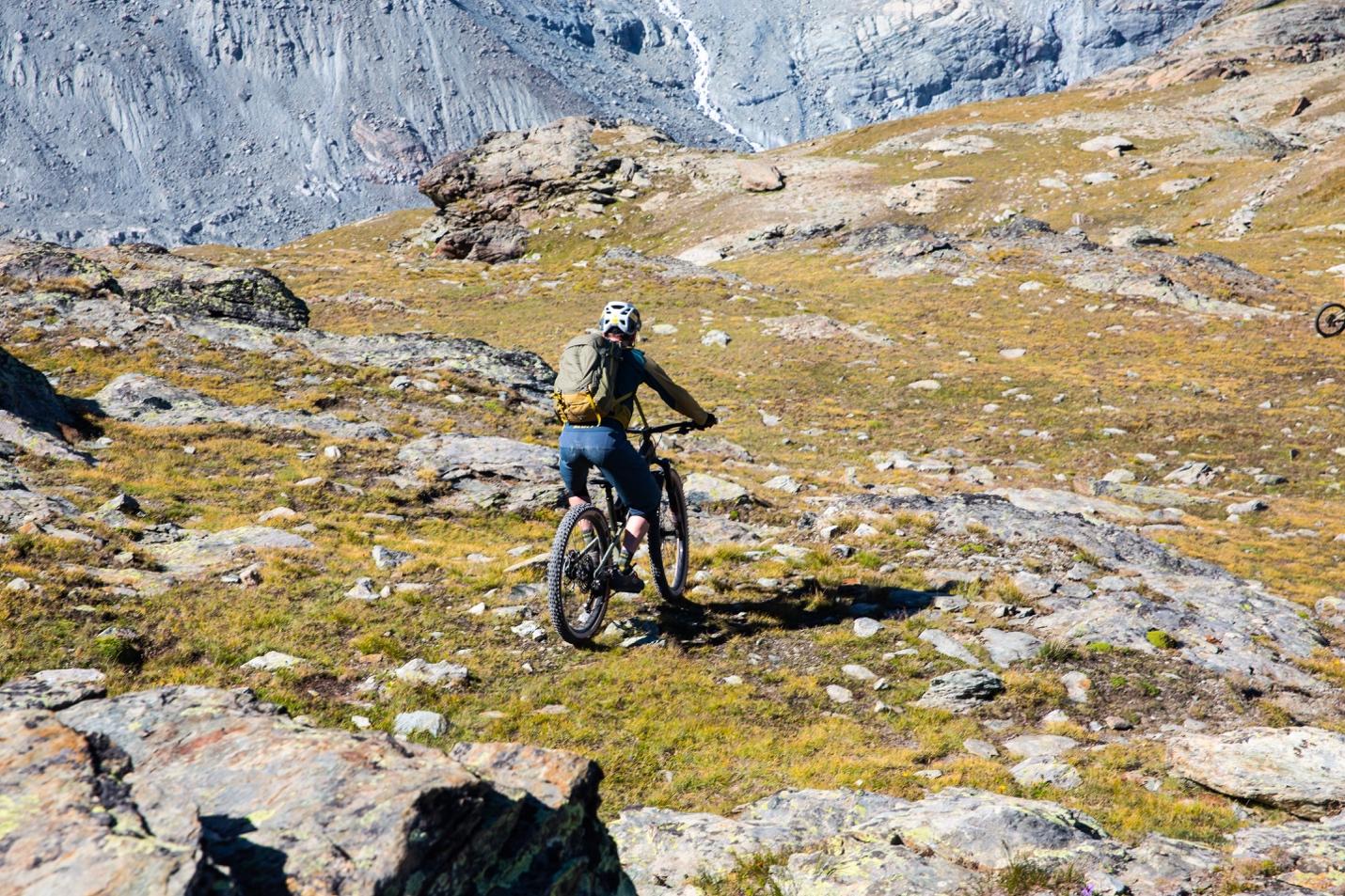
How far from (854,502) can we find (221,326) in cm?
1984

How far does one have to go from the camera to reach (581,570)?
355 inches

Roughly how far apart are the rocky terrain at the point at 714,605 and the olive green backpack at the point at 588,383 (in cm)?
267

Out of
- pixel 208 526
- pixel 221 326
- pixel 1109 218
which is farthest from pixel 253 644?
pixel 1109 218

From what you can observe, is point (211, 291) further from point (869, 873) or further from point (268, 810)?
point (869, 873)

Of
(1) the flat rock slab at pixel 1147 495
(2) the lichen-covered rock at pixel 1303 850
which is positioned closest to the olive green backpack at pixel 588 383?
(2) the lichen-covered rock at pixel 1303 850

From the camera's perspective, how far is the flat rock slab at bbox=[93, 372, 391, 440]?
1734 centimetres

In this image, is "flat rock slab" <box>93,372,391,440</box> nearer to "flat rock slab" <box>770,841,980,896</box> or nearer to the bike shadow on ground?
the bike shadow on ground

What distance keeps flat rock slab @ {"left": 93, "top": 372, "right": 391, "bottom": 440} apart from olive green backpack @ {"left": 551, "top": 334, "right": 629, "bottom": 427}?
997 centimetres

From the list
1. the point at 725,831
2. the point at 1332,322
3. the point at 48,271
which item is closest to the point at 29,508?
the point at 725,831

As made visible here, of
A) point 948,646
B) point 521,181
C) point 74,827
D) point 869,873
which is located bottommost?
point 948,646

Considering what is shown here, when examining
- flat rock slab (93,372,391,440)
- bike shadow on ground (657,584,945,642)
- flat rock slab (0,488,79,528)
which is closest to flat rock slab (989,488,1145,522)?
bike shadow on ground (657,584,945,642)

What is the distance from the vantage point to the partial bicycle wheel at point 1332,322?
27.2m

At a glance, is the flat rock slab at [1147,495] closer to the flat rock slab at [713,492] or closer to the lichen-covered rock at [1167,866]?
the flat rock slab at [713,492]

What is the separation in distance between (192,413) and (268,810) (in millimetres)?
16492
